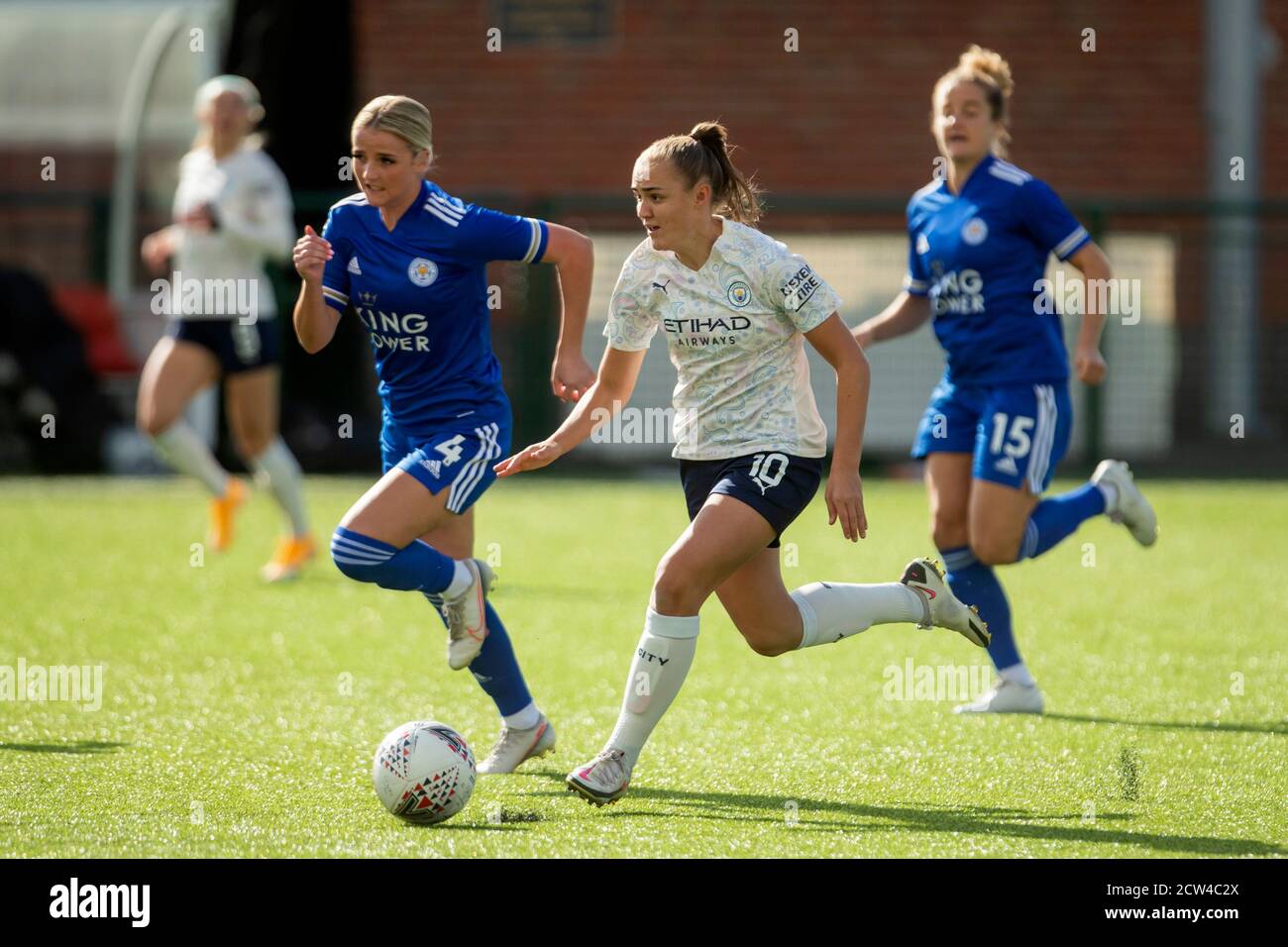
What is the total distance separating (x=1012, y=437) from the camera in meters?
6.35

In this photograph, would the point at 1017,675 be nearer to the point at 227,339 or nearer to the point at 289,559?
the point at 289,559

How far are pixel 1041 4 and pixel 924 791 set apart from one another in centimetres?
1300

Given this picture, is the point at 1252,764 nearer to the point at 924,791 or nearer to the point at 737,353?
the point at 924,791

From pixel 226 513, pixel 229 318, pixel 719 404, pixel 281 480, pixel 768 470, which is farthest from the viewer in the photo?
pixel 226 513

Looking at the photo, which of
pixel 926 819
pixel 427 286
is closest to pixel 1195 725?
pixel 926 819

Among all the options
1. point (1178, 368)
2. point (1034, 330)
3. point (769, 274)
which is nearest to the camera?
point (769, 274)

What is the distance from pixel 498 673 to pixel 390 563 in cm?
56

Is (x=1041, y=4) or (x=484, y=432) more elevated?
(x=1041, y=4)

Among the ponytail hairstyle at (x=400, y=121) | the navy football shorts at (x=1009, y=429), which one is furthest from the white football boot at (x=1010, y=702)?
the ponytail hairstyle at (x=400, y=121)

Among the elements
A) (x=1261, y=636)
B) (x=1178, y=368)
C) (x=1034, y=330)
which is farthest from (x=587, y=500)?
(x=1034, y=330)

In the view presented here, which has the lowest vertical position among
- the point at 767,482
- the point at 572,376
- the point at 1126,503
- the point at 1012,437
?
the point at 1126,503

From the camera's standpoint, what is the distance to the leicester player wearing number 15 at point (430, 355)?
17.3ft

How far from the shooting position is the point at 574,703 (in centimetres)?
657

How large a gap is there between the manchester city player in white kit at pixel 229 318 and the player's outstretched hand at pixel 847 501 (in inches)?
206
